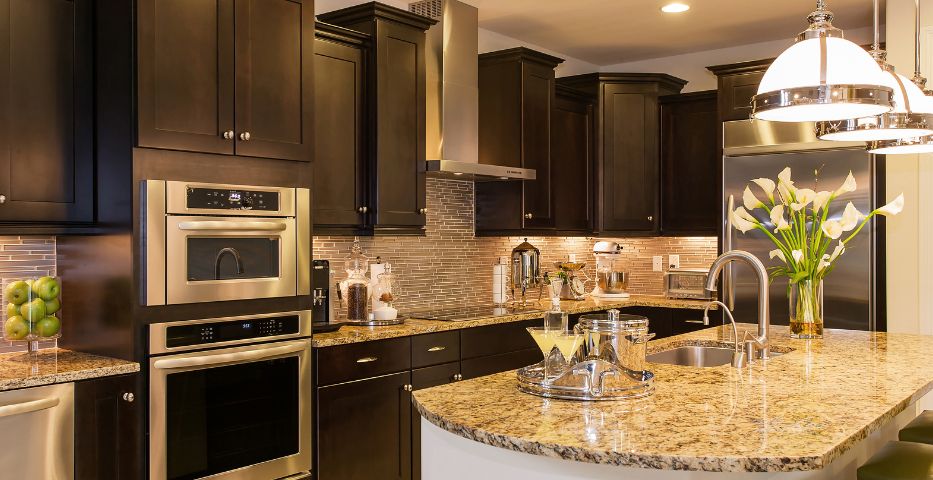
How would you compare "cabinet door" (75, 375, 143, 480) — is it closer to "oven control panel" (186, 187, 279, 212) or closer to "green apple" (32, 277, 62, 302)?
"green apple" (32, 277, 62, 302)

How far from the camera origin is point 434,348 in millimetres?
4055

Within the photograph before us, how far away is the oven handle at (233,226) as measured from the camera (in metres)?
2.99

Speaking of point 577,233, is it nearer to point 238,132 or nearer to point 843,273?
point 843,273

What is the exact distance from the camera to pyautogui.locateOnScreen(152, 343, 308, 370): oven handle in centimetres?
294

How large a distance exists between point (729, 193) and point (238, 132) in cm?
348

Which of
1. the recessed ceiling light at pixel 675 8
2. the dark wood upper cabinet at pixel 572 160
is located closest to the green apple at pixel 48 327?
the dark wood upper cabinet at pixel 572 160

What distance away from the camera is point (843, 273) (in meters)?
4.84

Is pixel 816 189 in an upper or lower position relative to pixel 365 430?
upper

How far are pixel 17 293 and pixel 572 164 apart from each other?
3.71 m

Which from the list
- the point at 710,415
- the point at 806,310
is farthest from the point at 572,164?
the point at 710,415

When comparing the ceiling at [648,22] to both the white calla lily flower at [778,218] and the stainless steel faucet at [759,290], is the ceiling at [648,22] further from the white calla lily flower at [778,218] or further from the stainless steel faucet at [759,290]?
the stainless steel faucet at [759,290]

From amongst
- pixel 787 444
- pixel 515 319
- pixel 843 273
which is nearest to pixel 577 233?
pixel 515 319

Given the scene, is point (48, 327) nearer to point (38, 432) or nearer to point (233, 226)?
point (38, 432)

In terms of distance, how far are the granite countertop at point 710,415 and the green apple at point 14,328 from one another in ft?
5.39
